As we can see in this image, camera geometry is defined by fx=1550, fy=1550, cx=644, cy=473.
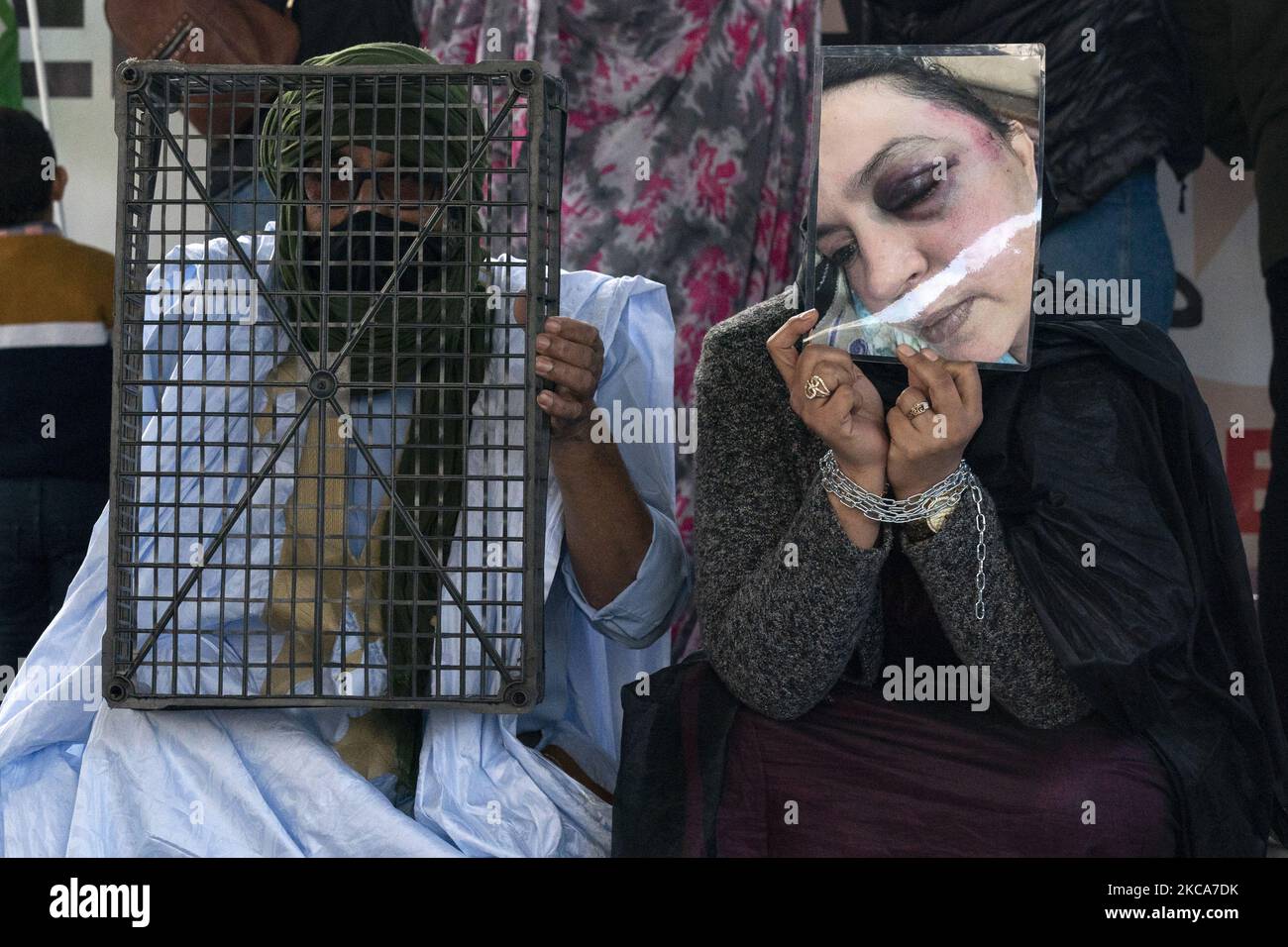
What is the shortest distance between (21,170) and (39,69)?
1.38 ft

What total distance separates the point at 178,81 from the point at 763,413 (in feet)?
2.29

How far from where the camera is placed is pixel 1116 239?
238 cm

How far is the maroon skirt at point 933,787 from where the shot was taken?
1481 mm

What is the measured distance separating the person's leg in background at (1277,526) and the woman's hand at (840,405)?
0.95 m

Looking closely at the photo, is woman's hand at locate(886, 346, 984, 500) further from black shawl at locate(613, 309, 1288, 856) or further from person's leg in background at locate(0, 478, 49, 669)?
person's leg in background at locate(0, 478, 49, 669)

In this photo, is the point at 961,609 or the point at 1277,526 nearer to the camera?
the point at 961,609

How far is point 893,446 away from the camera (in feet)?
4.95

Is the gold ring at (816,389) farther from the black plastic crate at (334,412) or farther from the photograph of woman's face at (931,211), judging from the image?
the black plastic crate at (334,412)

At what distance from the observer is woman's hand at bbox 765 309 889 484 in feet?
4.91

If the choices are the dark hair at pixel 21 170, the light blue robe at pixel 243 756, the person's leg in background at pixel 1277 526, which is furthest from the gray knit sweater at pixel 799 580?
the dark hair at pixel 21 170

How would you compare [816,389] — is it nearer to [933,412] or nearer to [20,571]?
[933,412]

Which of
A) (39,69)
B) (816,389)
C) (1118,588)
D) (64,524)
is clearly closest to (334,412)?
(816,389)
